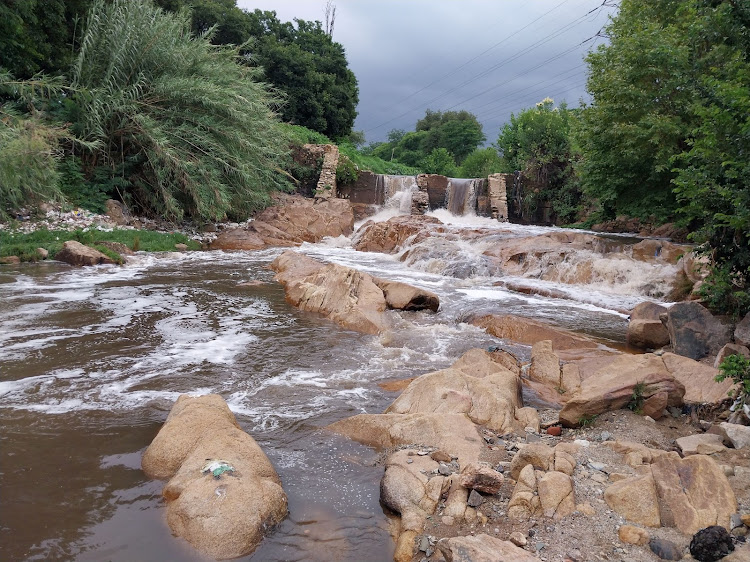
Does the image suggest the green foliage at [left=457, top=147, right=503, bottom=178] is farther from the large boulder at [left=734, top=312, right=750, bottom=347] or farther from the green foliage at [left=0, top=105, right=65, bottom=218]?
the large boulder at [left=734, top=312, right=750, bottom=347]

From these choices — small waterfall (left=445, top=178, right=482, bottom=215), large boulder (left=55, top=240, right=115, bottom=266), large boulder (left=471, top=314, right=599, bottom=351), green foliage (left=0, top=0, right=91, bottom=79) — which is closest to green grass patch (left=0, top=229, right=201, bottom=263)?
large boulder (left=55, top=240, right=115, bottom=266)

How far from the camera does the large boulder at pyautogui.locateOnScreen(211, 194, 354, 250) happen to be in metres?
15.7

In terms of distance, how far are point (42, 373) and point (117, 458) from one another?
6.87 feet

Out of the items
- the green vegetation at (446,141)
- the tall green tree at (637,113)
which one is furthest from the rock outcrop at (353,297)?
the green vegetation at (446,141)

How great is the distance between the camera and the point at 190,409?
12.1ft

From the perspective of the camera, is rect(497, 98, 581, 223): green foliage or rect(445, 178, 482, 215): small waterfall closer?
rect(497, 98, 581, 223): green foliage

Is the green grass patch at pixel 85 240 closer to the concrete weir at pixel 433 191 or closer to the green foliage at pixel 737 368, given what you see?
the concrete weir at pixel 433 191

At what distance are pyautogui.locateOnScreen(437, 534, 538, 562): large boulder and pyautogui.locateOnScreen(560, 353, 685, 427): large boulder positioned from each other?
1.85 meters

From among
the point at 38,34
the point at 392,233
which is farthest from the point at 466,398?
the point at 38,34

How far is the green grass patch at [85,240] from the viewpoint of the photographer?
10.6 metres

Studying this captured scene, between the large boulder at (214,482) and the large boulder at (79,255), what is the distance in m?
8.57

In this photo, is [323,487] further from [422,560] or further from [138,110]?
[138,110]

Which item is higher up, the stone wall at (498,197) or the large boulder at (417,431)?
the stone wall at (498,197)

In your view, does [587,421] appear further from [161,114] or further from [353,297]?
[161,114]
